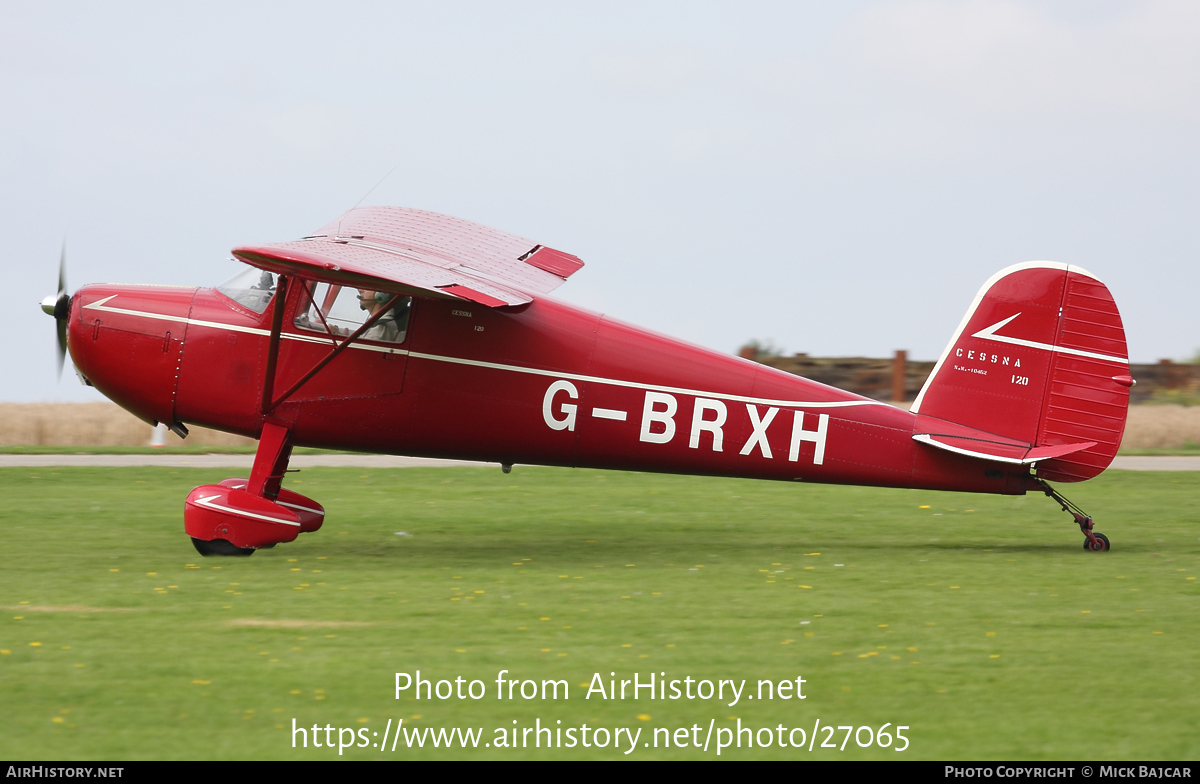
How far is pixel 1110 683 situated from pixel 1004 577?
10.5 ft

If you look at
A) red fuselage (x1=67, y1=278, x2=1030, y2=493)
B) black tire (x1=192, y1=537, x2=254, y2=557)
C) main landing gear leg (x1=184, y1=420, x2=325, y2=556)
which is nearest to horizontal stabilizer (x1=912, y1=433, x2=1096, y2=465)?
red fuselage (x1=67, y1=278, x2=1030, y2=493)

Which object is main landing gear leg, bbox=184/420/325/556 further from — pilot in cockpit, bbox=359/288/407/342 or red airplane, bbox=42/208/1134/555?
pilot in cockpit, bbox=359/288/407/342

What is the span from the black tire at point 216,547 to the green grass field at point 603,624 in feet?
0.93

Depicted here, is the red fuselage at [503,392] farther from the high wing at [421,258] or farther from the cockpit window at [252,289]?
the high wing at [421,258]

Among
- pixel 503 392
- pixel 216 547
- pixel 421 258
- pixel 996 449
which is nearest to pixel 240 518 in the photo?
pixel 216 547

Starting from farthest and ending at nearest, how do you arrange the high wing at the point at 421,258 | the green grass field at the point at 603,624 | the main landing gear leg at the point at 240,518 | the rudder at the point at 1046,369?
1. the rudder at the point at 1046,369
2. the main landing gear leg at the point at 240,518
3. the high wing at the point at 421,258
4. the green grass field at the point at 603,624

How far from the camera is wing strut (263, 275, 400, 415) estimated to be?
10422mm

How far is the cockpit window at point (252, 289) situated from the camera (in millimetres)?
10859

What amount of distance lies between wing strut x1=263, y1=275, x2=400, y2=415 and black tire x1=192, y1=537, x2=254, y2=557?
51.2 inches

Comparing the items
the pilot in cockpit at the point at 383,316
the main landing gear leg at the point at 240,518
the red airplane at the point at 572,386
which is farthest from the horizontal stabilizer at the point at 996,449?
the main landing gear leg at the point at 240,518

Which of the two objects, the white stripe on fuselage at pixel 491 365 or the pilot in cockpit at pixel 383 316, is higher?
the pilot in cockpit at pixel 383 316

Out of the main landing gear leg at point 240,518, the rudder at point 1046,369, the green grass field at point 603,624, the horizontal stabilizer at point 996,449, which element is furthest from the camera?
the rudder at point 1046,369
